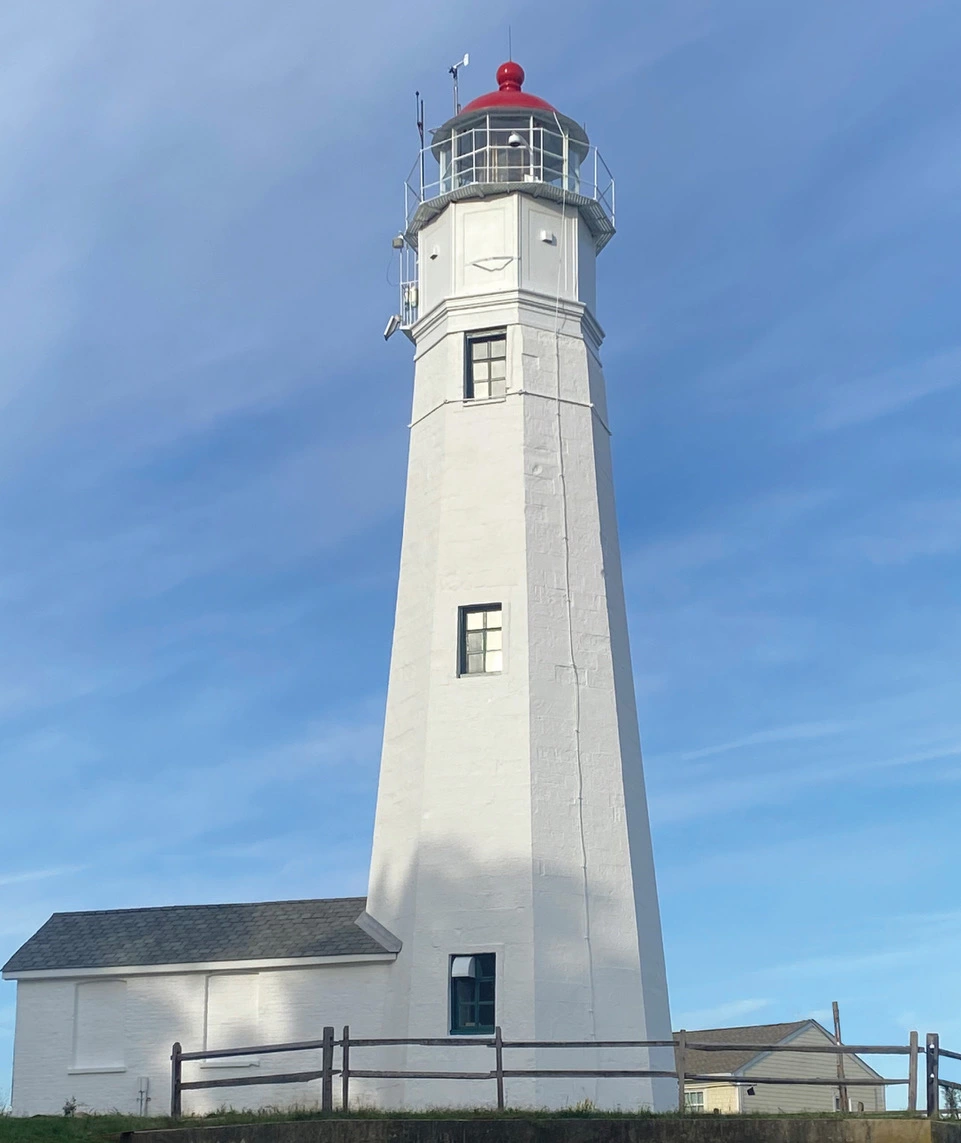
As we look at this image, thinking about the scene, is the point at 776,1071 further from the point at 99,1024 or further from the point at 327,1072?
the point at 327,1072

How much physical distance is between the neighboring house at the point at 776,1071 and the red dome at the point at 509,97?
24454mm

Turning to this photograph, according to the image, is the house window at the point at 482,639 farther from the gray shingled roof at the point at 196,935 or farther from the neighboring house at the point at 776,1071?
the neighboring house at the point at 776,1071

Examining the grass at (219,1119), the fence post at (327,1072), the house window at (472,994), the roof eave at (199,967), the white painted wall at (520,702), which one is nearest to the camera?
the grass at (219,1119)

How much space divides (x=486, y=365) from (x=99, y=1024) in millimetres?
12804

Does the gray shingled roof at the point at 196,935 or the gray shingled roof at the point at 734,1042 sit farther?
the gray shingled roof at the point at 734,1042

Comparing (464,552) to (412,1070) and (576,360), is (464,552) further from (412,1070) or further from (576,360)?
(412,1070)

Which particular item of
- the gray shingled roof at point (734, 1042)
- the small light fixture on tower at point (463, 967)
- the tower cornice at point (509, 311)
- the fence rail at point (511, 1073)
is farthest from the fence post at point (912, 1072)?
the gray shingled roof at point (734, 1042)

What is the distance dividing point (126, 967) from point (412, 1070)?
5.11 m

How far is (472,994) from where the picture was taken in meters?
23.1

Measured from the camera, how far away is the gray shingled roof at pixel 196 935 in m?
24.2

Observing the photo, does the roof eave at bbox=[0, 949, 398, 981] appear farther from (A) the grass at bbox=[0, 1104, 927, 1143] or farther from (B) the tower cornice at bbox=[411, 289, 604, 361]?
(B) the tower cornice at bbox=[411, 289, 604, 361]

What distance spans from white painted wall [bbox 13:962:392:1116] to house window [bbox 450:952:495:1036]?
130cm

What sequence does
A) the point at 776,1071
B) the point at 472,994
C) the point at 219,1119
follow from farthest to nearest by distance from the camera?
the point at 776,1071 < the point at 472,994 < the point at 219,1119

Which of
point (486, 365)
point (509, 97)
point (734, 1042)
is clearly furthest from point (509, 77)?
point (734, 1042)
